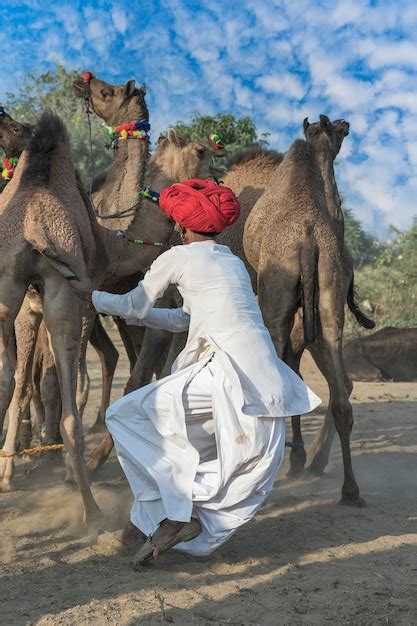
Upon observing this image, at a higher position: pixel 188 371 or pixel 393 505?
pixel 188 371

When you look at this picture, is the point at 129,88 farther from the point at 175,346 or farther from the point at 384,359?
the point at 384,359

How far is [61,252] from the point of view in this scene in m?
5.76

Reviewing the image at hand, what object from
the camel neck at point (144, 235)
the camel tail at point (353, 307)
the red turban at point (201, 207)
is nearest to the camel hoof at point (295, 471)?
the camel tail at point (353, 307)

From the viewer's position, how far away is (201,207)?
5.22 meters

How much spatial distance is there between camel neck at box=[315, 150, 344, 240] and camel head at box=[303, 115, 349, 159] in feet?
0.33

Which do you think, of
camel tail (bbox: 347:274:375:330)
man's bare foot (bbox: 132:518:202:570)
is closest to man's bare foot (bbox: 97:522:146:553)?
man's bare foot (bbox: 132:518:202:570)

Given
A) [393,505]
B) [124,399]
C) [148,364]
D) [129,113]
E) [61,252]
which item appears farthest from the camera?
[129,113]

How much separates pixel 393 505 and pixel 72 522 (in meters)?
2.36

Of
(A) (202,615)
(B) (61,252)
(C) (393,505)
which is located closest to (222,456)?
(A) (202,615)

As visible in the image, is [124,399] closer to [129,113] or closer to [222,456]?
[222,456]

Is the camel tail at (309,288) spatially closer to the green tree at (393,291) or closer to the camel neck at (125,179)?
the camel neck at (125,179)

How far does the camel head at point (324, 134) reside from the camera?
7938mm

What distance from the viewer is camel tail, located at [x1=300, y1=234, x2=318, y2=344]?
22.0 feet

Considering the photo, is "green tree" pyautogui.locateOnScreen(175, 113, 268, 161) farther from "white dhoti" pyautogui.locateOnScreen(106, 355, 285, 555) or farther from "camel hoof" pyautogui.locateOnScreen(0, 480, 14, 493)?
"white dhoti" pyautogui.locateOnScreen(106, 355, 285, 555)
